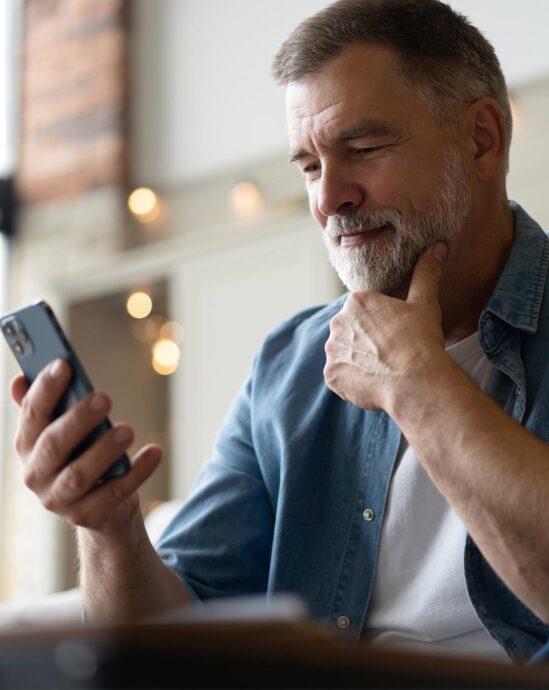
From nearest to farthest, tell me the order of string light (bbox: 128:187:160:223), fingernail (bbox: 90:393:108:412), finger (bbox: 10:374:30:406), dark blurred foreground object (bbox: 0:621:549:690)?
dark blurred foreground object (bbox: 0:621:549:690) < fingernail (bbox: 90:393:108:412) < finger (bbox: 10:374:30:406) < string light (bbox: 128:187:160:223)

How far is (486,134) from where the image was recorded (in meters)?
1.64

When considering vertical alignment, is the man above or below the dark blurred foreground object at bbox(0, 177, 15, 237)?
below

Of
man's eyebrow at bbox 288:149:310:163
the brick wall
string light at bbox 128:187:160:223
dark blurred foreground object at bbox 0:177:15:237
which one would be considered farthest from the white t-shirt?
dark blurred foreground object at bbox 0:177:15:237

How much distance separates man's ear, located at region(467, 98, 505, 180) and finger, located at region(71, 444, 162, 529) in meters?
0.67

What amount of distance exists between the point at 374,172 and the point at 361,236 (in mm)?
86

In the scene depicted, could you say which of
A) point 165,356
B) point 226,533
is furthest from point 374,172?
point 165,356

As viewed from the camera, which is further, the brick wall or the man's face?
the brick wall

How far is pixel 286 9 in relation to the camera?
5.27 meters

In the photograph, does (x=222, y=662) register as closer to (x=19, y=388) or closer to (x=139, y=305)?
(x=19, y=388)

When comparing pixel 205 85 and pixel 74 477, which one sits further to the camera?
pixel 205 85

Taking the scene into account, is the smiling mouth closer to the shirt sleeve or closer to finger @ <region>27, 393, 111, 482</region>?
the shirt sleeve

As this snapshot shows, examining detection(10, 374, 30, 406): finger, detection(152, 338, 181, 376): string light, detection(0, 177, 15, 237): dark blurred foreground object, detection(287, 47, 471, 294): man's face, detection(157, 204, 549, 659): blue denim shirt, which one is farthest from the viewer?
detection(0, 177, 15, 237): dark blurred foreground object

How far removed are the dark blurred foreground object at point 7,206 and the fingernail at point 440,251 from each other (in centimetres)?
487

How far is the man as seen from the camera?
1271 millimetres
